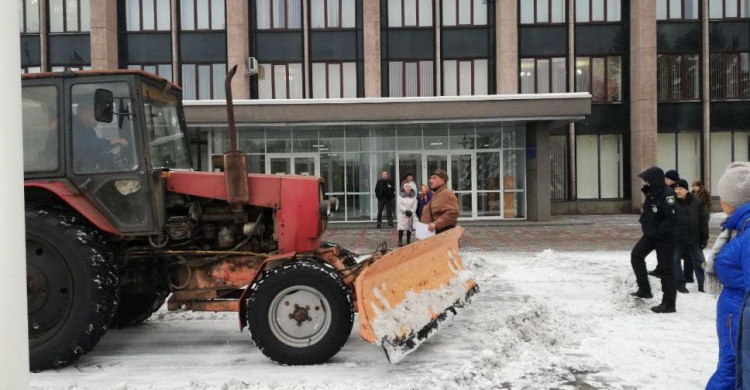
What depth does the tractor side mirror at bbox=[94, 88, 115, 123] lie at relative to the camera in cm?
448

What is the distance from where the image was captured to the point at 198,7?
23.2m

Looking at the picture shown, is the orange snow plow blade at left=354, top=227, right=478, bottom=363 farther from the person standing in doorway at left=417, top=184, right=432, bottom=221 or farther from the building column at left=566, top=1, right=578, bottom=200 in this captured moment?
the building column at left=566, top=1, right=578, bottom=200

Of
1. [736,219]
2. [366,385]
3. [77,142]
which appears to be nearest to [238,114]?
[77,142]

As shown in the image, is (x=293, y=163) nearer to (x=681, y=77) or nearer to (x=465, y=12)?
(x=465, y=12)

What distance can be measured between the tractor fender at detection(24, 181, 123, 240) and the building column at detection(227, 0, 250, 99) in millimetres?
18142

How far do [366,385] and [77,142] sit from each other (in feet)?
10.5

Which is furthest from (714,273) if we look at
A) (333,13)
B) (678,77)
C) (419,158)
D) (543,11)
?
(678,77)

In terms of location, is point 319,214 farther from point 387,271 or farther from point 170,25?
point 170,25

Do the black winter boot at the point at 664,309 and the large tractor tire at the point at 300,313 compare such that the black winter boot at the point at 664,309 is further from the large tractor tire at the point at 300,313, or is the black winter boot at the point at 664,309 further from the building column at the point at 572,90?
the building column at the point at 572,90

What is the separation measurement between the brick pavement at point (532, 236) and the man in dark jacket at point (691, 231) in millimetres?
4558

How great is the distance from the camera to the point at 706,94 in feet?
77.7

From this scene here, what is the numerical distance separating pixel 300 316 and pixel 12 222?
3147mm

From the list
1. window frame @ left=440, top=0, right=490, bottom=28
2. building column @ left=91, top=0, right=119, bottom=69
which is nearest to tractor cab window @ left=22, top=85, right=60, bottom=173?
building column @ left=91, top=0, right=119, bottom=69

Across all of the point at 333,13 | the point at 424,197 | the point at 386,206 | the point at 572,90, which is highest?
the point at 333,13
